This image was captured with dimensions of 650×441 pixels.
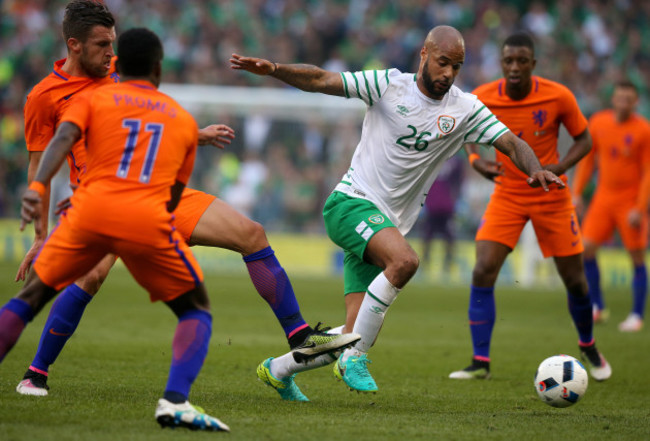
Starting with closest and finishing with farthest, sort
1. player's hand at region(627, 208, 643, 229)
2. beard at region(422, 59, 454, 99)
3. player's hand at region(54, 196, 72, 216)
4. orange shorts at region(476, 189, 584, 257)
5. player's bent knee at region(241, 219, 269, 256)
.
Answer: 1. player's hand at region(54, 196, 72, 216)
2. player's bent knee at region(241, 219, 269, 256)
3. beard at region(422, 59, 454, 99)
4. orange shorts at region(476, 189, 584, 257)
5. player's hand at region(627, 208, 643, 229)

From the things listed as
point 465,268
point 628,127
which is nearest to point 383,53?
point 465,268

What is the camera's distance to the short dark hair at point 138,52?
4.94m

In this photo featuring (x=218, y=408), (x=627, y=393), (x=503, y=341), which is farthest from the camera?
(x=503, y=341)

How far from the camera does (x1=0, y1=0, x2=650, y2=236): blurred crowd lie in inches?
806

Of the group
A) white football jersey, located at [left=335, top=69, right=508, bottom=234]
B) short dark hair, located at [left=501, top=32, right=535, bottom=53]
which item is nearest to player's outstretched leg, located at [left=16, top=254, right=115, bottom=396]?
white football jersey, located at [left=335, top=69, right=508, bottom=234]

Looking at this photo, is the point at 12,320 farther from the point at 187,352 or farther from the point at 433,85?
the point at 433,85

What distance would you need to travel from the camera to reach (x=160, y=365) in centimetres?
793

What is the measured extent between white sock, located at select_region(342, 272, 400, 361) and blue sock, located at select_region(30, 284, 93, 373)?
190cm

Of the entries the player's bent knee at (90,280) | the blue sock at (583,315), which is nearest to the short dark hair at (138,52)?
the player's bent knee at (90,280)

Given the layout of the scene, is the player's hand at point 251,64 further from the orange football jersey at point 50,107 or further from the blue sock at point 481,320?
the blue sock at point 481,320

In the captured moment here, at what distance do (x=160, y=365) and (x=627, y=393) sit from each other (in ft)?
13.2

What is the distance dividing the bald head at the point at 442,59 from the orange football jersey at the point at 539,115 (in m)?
1.89

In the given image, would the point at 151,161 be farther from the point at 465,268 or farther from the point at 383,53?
the point at 383,53

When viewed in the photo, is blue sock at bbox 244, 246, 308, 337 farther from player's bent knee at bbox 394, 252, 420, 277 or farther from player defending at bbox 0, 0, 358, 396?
player's bent knee at bbox 394, 252, 420, 277
